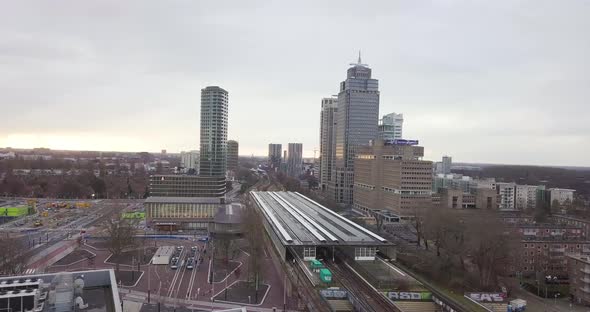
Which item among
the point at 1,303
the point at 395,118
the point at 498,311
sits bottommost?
the point at 498,311

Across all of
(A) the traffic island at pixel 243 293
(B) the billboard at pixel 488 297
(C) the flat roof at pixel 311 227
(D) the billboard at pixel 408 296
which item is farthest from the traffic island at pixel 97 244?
(B) the billboard at pixel 488 297

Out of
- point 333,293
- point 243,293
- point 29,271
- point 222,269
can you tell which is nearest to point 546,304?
point 333,293

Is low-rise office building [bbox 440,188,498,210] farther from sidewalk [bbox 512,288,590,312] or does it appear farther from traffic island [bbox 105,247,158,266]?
traffic island [bbox 105,247,158,266]

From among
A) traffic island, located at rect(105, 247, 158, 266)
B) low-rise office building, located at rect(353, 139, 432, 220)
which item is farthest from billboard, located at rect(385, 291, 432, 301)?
low-rise office building, located at rect(353, 139, 432, 220)

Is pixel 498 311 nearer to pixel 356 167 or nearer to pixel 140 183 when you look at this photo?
pixel 356 167

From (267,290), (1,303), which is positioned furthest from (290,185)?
(1,303)

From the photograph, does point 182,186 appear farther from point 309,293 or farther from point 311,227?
point 309,293

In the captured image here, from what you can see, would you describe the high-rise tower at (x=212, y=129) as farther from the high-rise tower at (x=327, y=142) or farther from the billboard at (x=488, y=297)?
the billboard at (x=488, y=297)
